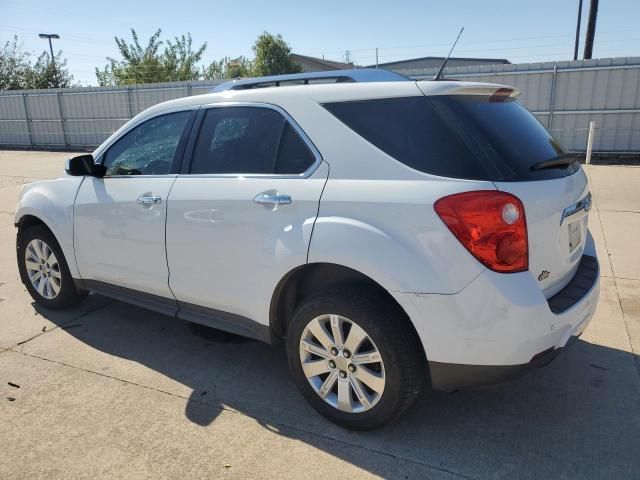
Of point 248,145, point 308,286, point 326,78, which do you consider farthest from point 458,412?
point 326,78

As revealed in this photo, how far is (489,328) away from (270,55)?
121ft

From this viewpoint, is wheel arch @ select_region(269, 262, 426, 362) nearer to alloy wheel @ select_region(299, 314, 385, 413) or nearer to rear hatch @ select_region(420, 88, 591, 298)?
alloy wheel @ select_region(299, 314, 385, 413)

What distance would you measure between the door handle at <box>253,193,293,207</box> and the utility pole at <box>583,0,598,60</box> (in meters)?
18.0

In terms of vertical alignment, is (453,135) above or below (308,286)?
above

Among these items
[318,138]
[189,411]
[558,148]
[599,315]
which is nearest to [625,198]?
[599,315]

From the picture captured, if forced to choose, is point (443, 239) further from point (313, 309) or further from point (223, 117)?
point (223, 117)

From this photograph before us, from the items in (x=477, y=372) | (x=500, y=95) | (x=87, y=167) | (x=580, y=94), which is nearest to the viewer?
(x=477, y=372)

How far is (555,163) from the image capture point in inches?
105

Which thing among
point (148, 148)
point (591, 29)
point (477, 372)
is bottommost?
point (477, 372)

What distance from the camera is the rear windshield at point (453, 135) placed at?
234cm

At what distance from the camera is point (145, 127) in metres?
3.68

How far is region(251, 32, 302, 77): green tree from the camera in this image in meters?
36.1

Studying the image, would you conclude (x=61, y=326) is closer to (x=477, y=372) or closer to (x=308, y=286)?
(x=308, y=286)

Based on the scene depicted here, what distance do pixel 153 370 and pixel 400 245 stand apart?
6.62 ft
